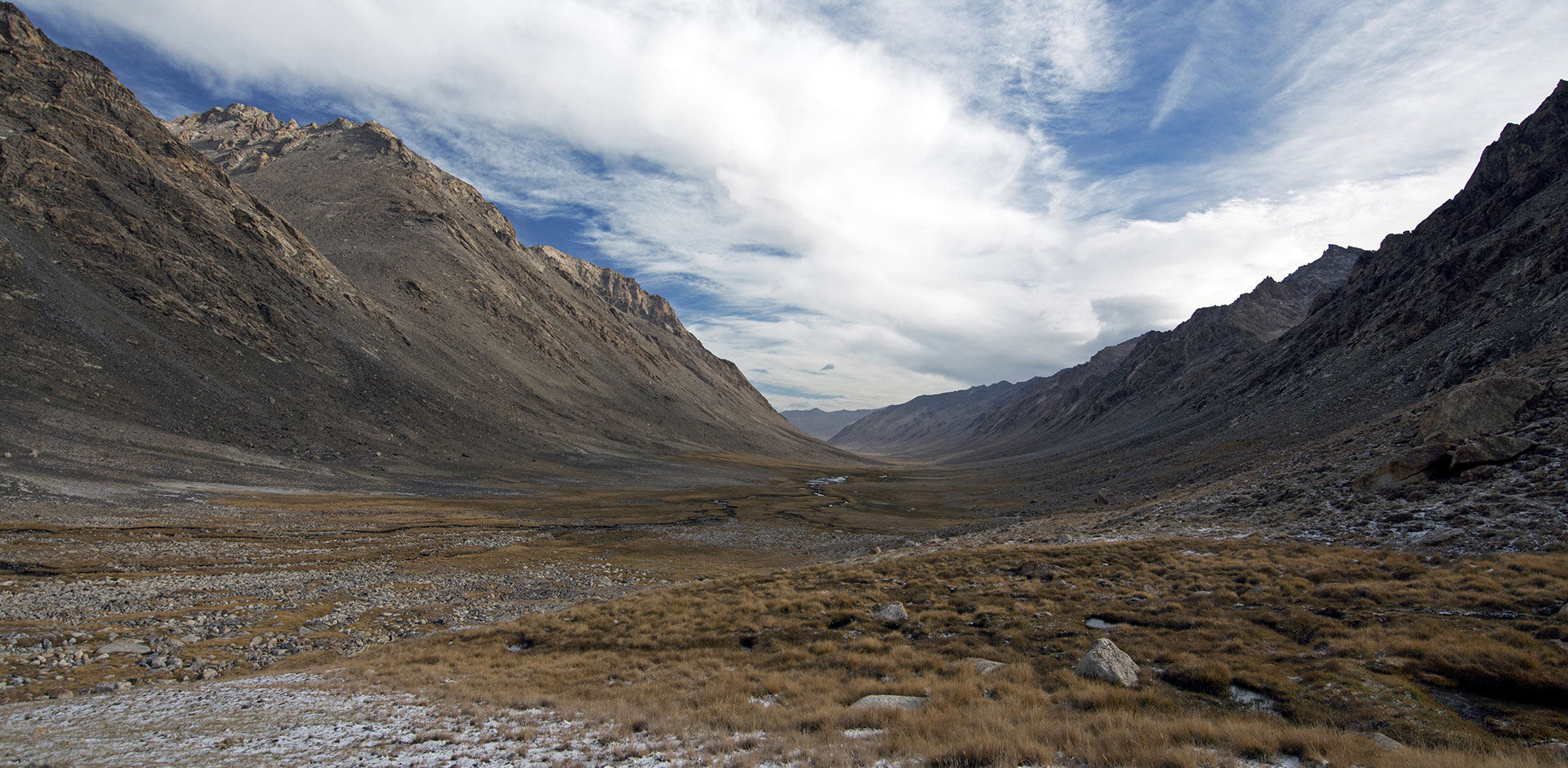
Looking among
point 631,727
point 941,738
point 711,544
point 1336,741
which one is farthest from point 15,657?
point 711,544

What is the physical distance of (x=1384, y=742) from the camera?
7293 millimetres

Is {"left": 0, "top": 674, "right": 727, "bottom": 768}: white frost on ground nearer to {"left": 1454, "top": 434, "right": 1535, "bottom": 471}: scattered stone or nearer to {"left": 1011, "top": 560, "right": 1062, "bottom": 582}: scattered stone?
{"left": 1011, "top": 560, "right": 1062, "bottom": 582}: scattered stone

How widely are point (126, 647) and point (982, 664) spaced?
2173 centimetres

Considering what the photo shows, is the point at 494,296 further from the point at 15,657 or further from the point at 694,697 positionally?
the point at 694,697

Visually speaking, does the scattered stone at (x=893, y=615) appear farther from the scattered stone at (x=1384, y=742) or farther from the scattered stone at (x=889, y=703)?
the scattered stone at (x=1384, y=742)

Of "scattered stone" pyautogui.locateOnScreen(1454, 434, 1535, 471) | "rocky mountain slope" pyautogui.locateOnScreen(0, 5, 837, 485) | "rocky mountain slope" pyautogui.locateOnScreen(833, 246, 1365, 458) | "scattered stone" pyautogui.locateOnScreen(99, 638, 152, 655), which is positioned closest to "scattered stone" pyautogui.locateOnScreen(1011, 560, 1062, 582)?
"scattered stone" pyautogui.locateOnScreen(1454, 434, 1535, 471)

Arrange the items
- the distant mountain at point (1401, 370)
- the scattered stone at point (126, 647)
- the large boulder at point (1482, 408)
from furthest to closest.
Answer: the distant mountain at point (1401, 370) → the large boulder at point (1482, 408) → the scattered stone at point (126, 647)

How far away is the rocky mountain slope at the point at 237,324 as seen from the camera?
2237 inches

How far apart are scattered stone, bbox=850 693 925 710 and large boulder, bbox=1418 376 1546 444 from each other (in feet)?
89.1

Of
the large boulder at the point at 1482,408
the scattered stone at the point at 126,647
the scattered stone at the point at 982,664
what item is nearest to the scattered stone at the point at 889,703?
the scattered stone at the point at 982,664

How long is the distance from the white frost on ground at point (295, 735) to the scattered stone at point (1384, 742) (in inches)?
338

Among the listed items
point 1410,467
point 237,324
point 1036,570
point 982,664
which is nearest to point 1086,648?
point 982,664

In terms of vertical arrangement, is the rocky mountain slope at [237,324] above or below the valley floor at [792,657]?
above

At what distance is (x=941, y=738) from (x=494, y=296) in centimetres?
15347
